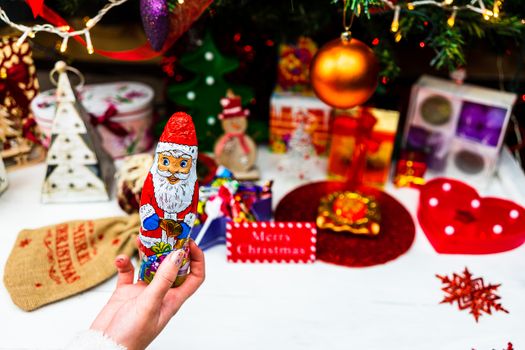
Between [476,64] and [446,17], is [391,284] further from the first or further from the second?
[476,64]

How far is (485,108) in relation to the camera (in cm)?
117

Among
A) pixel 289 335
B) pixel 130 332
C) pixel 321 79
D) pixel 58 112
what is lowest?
pixel 289 335

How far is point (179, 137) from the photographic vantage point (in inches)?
27.0

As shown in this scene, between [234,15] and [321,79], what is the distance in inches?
16.6

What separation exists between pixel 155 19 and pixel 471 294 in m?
0.80

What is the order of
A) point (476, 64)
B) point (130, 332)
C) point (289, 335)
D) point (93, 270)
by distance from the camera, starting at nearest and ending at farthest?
point (130, 332) → point (289, 335) → point (93, 270) → point (476, 64)

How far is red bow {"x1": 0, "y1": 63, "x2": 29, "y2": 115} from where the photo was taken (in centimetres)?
118

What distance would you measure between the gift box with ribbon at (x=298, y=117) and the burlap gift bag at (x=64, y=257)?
44 centimetres

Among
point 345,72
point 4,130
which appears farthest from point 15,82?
point 345,72

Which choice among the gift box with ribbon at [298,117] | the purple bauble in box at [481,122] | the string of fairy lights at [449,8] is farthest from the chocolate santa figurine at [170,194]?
the purple bauble in box at [481,122]

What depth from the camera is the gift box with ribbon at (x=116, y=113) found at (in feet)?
3.99

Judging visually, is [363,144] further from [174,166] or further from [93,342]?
[93,342]

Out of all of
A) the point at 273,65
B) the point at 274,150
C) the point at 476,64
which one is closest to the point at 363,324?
the point at 274,150

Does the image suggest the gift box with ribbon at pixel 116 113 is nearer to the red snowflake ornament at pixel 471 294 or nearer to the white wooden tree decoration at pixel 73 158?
the white wooden tree decoration at pixel 73 158
